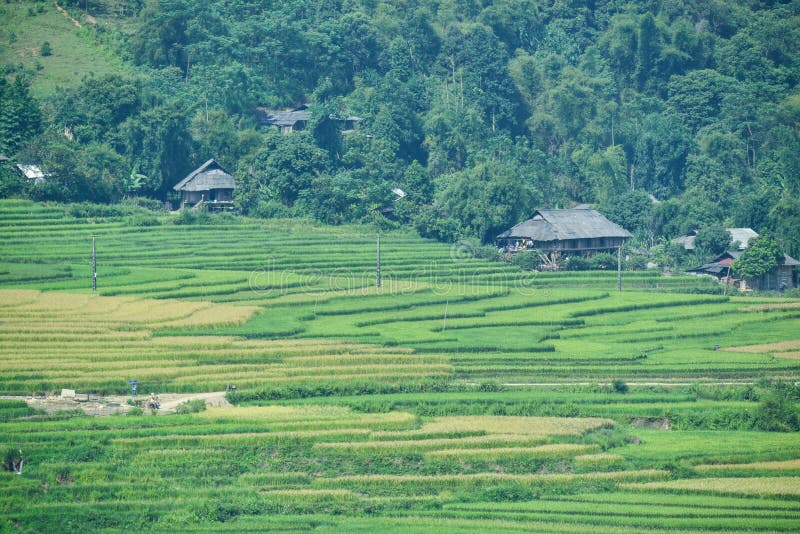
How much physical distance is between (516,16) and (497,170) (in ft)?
92.7

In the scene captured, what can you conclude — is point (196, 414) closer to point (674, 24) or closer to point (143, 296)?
point (143, 296)

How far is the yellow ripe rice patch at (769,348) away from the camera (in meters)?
51.7

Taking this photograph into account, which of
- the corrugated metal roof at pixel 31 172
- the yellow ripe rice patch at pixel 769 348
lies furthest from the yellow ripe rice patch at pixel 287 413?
the corrugated metal roof at pixel 31 172

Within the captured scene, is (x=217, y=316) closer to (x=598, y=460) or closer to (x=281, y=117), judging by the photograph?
(x=598, y=460)

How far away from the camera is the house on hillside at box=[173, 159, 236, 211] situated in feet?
232

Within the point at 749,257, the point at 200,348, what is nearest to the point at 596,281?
the point at 749,257

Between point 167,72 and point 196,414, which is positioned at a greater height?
point 167,72

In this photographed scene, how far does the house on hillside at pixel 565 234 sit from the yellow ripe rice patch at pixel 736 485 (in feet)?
111

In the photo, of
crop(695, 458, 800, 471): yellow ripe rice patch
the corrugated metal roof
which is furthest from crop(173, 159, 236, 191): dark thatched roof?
crop(695, 458, 800, 471): yellow ripe rice patch

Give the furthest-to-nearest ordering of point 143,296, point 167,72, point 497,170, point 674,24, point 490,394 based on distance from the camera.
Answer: point 674,24 → point 167,72 → point 497,170 → point 143,296 → point 490,394

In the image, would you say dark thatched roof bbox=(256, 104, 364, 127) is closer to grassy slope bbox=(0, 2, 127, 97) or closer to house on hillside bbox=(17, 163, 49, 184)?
grassy slope bbox=(0, 2, 127, 97)

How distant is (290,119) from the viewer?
79.9 metres

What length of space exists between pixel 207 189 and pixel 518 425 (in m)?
34.9

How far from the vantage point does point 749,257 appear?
67.7 metres
